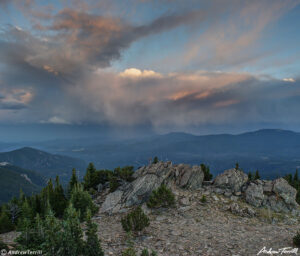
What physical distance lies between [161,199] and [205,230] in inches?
332

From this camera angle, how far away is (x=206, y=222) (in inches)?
958

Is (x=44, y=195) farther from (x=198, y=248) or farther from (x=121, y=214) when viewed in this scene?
(x=198, y=248)

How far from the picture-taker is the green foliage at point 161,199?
2773 cm

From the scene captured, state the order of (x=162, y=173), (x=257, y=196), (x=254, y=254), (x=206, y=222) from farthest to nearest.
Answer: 1. (x=162, y=173)
2. (x=257, y=196)
3. (x=206, y=222)
4. (x=254, y=254)

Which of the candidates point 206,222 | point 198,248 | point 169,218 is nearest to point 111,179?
point 169,218

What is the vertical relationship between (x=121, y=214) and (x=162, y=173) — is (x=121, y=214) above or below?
below

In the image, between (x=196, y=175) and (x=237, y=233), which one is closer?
(x=237, y=233)

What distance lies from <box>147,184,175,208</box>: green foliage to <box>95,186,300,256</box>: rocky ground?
40.4 inches

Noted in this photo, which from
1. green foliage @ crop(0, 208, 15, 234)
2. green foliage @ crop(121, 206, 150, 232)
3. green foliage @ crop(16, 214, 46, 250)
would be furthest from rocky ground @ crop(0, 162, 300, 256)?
green foliage @ crop(16, 214, 46, 250)

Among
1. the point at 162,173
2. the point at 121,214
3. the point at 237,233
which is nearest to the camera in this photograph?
the point at 237,233

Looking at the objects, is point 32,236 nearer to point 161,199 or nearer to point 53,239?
point 53,239

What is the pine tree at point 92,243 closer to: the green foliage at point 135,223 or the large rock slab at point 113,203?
the green foliage at point 135,223

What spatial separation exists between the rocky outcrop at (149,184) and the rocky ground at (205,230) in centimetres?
286

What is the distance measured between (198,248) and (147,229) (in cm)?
670
